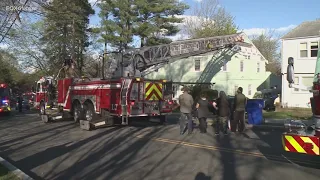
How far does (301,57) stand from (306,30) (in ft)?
8.87

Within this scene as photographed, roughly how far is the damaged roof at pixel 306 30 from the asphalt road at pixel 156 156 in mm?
17282

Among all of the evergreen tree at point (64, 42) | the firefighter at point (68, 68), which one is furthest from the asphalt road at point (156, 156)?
the evergreen tree at point (64, 42)

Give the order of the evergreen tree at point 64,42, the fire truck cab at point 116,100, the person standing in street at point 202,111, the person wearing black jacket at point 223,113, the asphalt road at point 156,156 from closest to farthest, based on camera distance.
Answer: the asphalt road at point 156,156
the person wearing black jacket at point 223,113
the person standing in street at point 202,111
the fire truck cab at point 116,100
the evergreen tree at point 64,42

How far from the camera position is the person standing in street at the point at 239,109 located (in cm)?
1295

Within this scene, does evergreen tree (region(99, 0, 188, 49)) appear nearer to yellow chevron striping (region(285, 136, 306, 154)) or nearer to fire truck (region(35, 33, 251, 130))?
fire truck (region(35, 33, 251, 130))

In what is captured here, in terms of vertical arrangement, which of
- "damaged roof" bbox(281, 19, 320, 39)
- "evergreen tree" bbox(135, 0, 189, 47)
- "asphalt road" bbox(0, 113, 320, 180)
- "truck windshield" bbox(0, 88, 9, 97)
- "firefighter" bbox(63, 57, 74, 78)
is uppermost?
"evergreen tree" bbox(135, 0, 189, 47)

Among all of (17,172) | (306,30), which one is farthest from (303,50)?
(17,172)

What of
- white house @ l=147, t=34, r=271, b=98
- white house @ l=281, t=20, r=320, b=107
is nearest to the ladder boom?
white house @ l=281, t=20, r=320, b=107

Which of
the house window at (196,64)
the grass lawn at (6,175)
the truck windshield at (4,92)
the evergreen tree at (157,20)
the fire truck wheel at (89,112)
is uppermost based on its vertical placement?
the evergreen tree at (157,20)

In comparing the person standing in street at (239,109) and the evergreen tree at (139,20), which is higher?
the evergreen tree at (139,20)

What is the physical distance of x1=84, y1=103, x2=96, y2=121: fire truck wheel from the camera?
16.4 meters

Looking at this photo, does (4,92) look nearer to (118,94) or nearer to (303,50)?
(118,94)

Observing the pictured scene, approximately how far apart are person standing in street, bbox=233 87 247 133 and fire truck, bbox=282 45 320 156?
602 centimetres

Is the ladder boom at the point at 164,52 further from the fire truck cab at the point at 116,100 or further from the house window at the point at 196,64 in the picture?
the house window at the point at 196,64
